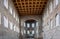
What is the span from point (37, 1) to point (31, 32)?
19.4m

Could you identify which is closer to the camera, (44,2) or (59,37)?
(59,37)

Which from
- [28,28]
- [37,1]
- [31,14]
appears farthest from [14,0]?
[28,28]

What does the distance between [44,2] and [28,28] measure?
16619 millimetres

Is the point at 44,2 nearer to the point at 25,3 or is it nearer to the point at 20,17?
the point at 25,3

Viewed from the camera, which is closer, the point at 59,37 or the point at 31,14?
the point at 59,37

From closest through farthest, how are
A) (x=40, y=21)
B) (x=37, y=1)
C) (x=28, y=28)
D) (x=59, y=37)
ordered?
1. (x=59, y=37)
2. (x=37, y=1)
3. (x=40, y=21)
4. (x=28, y=28)

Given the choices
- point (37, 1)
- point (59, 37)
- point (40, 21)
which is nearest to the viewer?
point (59, 37)

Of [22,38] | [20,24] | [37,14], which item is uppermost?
[37,14]

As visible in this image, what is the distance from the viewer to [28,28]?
105 feet

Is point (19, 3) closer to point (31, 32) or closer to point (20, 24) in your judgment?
point (20, 24)

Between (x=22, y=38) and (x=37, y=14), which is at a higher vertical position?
(x=37, y=14)

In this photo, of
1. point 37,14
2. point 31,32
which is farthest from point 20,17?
point 31,32

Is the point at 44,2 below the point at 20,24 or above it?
above

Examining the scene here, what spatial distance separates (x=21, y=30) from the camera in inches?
870
